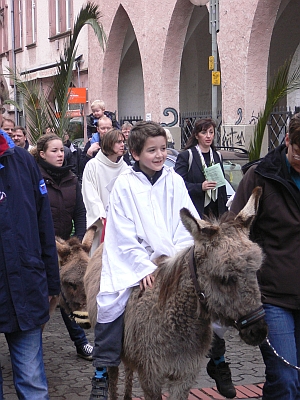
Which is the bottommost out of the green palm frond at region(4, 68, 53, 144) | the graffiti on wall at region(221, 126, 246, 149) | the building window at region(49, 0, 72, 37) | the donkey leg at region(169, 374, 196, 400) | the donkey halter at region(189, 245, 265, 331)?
the donkey leg at region(169, 374, 196, 400)

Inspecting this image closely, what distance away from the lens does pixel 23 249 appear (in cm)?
378

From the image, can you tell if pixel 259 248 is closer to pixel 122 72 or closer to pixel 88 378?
pixel 88 378

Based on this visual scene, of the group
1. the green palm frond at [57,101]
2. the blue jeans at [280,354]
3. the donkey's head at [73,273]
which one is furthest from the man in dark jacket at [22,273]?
the green palm frond at [57,101]

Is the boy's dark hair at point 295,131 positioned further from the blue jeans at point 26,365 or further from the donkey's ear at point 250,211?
the blue jeans at point 26,365

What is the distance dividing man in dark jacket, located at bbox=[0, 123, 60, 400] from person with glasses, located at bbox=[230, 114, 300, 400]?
1321 mm

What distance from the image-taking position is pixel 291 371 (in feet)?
12.5

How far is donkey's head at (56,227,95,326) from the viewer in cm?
589

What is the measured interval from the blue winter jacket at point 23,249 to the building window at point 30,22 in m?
28.9

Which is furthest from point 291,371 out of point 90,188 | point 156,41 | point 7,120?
point 156,41

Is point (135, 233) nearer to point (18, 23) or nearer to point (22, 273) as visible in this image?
point (22, 273)

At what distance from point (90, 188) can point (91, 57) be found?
60.8 feet

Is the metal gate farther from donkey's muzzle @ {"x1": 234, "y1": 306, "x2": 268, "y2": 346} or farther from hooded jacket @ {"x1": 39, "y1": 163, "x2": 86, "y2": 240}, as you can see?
donkey's muzzle @ {"x1": 234, "y1": 306, "x2": 268, "y2": 346}

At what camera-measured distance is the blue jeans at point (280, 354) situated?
3.80 metres

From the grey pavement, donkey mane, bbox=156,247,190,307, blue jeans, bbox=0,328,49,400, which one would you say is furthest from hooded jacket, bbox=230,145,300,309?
the grey pavement
